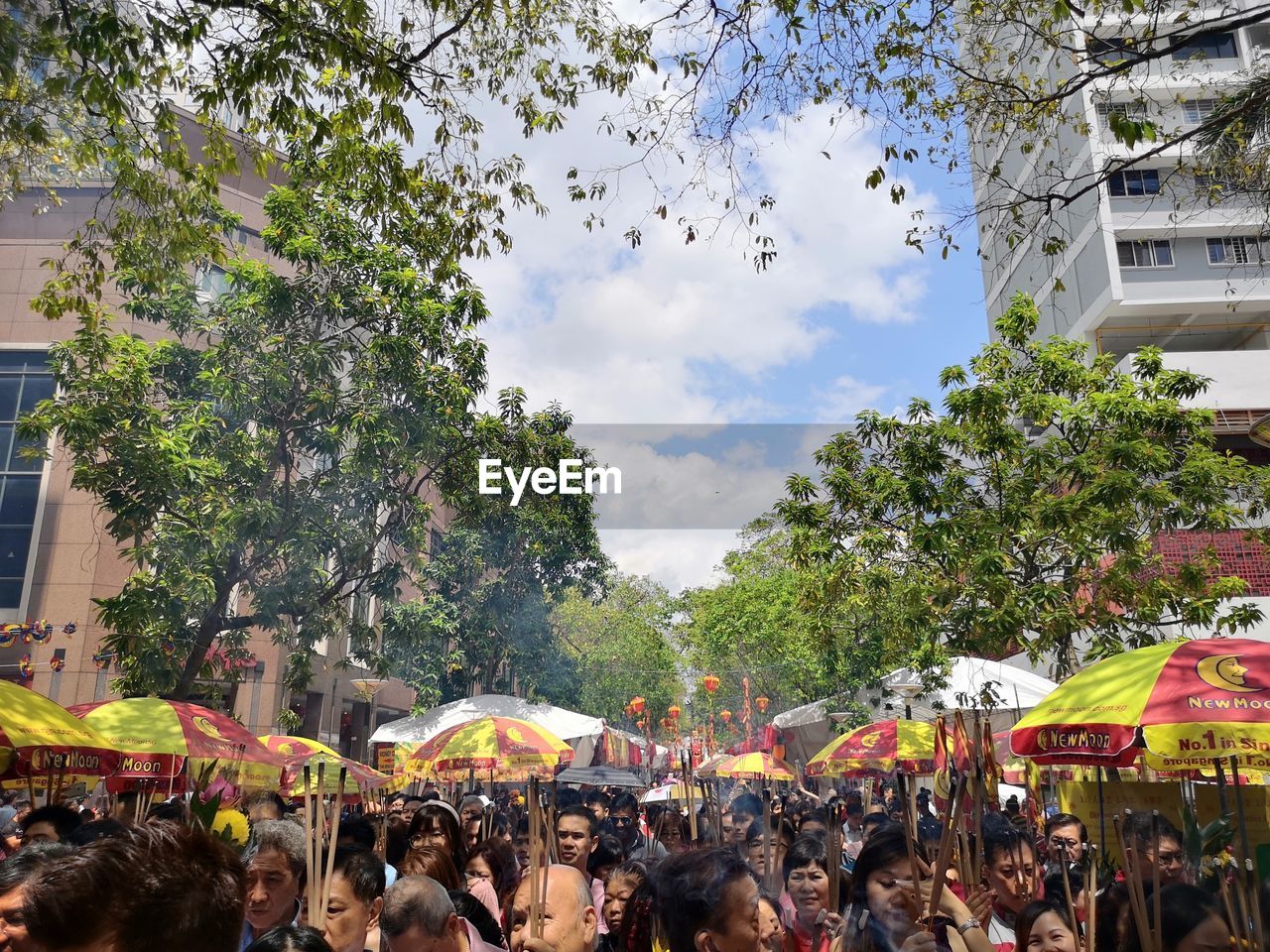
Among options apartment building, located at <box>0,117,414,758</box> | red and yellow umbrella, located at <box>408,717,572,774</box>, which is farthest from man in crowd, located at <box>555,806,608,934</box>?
apartment building, located at <box>0,117,414,758</box>

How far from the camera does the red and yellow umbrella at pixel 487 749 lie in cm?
1152

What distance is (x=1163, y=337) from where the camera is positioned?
26141 millimetres

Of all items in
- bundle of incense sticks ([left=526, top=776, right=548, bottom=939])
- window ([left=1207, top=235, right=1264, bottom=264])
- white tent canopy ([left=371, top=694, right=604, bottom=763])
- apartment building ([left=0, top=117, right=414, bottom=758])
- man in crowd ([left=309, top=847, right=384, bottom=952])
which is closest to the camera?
bundle of incense sticks ([left=526, top=776, right=548, bottom=939])

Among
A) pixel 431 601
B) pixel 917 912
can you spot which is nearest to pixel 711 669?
pixel 431 601

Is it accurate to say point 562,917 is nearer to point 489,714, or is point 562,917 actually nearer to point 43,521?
point 489,714

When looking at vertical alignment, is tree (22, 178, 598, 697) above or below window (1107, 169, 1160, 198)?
below

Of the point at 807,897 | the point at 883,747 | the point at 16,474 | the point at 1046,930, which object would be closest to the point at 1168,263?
the point at 883,747

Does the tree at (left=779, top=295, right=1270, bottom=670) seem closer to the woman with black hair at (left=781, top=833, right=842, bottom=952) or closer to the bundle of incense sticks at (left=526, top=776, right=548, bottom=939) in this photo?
the woman with black hair at (left=781, top=833, right=842, bottom=952)

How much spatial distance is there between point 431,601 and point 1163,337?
19647 millimetres

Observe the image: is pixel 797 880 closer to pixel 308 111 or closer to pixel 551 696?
pixel 308 111

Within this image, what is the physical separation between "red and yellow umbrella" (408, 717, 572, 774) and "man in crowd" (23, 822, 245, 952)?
10.0 metres

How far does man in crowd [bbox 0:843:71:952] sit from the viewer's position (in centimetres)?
279

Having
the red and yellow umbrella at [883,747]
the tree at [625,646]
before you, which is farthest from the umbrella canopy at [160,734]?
the tree at [625,646]

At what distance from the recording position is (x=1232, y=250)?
2519 cm
